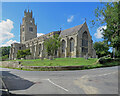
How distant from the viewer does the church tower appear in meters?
69.6

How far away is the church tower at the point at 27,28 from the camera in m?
69.6

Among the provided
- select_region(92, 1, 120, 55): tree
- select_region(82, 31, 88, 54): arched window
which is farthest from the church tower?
select_region(92, 1, 120, 55): tree

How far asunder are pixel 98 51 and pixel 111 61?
3062cm

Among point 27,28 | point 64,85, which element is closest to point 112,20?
point 64,85

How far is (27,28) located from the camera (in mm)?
69438

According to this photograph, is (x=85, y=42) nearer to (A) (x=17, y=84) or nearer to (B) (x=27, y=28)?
(A) (x=17, y=84)

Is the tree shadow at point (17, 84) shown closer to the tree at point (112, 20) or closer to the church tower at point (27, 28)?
the tree at point (112, 20)

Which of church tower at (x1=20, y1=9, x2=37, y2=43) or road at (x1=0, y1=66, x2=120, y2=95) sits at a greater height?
church tower at (x1=20, y1=9, x2=37, y2=43)

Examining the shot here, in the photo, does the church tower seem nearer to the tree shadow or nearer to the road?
the road

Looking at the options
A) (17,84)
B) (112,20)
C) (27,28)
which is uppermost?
(27,28)

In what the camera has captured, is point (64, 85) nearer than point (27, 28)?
Yes

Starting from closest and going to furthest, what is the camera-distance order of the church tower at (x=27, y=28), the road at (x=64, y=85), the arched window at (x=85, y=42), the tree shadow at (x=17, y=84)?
the road at (x=64, y=85) < the tree shadow at (x=17, y=84) < the arched window at (x=85, y=42) < the church tower at (x=27, y=28)

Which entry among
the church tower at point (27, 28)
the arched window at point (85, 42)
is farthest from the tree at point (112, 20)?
the church tower at point (27, 28)

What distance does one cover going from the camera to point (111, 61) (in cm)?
2202
